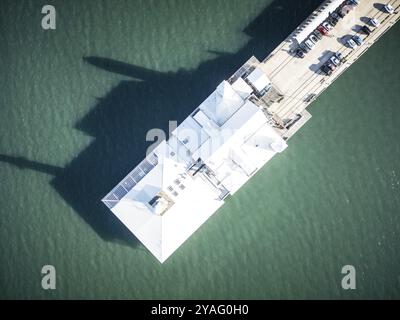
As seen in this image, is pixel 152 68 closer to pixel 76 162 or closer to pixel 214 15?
pixel 214 15

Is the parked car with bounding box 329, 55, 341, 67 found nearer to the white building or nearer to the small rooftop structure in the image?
the small rooftop structure

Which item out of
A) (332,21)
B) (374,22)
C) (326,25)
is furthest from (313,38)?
(374,22)

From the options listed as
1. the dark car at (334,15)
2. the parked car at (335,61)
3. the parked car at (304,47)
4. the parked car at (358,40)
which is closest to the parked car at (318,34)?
the parked car at (304,47)

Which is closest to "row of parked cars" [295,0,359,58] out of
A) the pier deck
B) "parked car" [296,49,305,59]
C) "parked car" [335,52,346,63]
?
"parked car" [296,49,305,59]

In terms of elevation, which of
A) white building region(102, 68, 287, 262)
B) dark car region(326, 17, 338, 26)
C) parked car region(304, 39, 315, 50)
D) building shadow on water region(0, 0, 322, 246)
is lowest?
white building region(102, 68, 287, 262)

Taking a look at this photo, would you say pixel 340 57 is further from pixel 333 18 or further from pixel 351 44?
pixel 333 18
